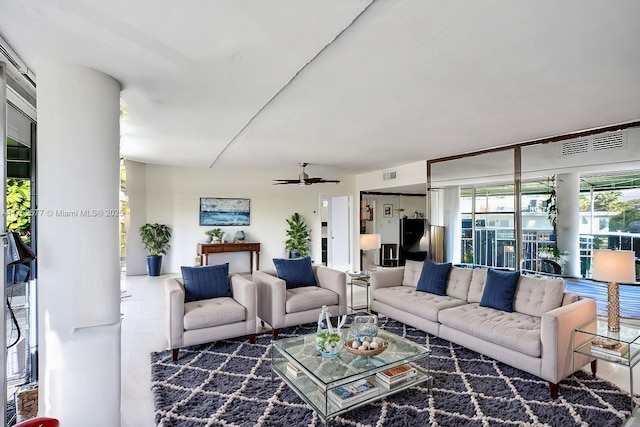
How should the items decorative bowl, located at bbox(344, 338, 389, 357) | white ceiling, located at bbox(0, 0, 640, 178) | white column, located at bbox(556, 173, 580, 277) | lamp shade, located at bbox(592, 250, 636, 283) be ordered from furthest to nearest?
white column, located at bbox(556, 173, 580, 277)
lamp shade, located at bbox(592, 250, 636, 283)
decorative bowl, located at bbox(344, 338, 389, 357)
white ceiling, located at bbox(0, 0, 640, 178)

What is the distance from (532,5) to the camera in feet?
5.48

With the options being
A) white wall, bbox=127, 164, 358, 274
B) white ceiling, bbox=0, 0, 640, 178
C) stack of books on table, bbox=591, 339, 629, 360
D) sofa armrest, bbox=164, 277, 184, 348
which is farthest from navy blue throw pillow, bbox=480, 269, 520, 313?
white wall, bbox=127, 164, 358, 274

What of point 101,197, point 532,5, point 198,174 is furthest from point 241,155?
point 532,5

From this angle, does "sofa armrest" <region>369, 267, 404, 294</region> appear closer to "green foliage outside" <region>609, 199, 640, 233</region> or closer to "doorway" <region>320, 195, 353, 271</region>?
"green foliage outside" <region>609, 199, 640, 233</region>

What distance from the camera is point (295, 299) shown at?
3.97m

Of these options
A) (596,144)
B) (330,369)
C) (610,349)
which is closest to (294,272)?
(330,369)

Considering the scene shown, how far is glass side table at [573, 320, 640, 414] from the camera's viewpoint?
260 centimetres

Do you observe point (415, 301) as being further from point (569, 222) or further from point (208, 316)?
point (569, 222)

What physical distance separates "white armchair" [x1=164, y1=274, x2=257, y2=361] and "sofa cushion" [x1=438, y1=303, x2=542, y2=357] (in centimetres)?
208

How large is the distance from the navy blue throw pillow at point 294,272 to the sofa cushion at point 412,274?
132cm

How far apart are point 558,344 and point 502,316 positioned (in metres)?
0.75

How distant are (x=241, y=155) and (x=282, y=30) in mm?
4160

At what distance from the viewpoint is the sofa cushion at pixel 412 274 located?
4.68 metres

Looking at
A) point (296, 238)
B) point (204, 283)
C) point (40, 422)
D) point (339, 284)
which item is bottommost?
point (40, 422)
